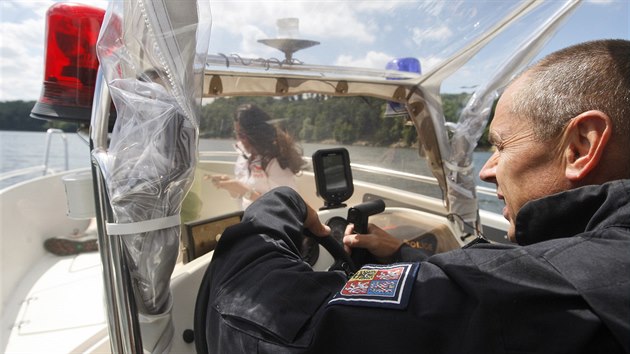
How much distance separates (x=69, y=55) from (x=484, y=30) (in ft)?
6.44

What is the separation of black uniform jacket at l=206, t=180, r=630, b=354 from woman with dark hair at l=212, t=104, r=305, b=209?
0.73 metres

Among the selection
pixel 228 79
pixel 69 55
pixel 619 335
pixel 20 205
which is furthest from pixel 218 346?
pixel 20 205

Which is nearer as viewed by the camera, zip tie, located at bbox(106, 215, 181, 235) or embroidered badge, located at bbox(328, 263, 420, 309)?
embroidered badge, located at bbox(328, 263, 420, 309)

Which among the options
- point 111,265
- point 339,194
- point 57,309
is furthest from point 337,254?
point 57,309

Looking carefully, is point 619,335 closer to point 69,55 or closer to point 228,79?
→ point 69,55

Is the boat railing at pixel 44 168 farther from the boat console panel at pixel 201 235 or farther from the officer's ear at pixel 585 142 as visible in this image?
the officer's ear at pixel 585 142

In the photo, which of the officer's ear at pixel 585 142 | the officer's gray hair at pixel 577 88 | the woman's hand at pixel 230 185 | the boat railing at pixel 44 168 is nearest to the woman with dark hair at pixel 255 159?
the woman's hand at pixel 230 185

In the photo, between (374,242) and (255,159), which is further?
(255,159)

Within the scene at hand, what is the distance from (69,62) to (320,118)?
117cm

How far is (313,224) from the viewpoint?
1.29m

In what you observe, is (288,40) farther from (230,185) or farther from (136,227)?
(136,227)

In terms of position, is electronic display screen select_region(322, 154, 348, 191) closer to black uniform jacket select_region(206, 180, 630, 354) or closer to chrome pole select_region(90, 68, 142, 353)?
black uniform jacket select_region(206, 180, 630, 354)

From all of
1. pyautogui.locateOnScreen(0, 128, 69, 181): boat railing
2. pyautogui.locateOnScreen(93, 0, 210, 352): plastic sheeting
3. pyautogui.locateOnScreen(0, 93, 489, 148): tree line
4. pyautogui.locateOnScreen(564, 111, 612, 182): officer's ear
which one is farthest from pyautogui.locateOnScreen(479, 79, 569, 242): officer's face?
pyautogui.locateOnScreen(0, 128, 69, 181): boat railing

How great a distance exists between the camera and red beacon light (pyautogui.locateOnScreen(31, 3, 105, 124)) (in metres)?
1.03
